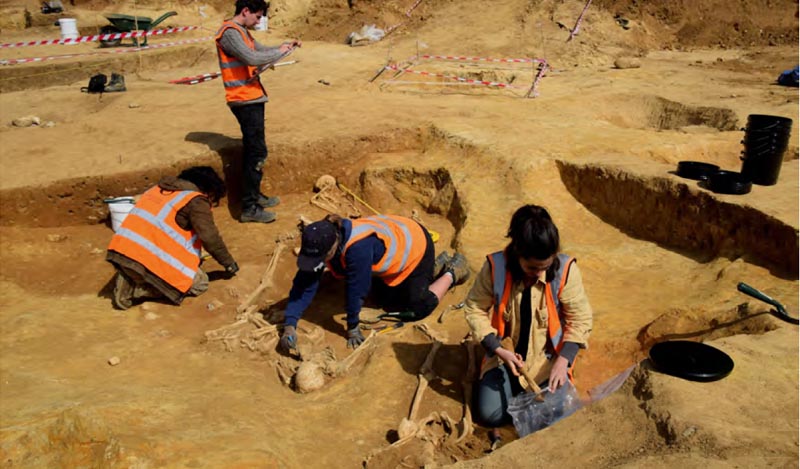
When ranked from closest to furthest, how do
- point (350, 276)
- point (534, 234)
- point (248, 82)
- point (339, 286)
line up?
point (534, 234)
point (350, 276)
point (339, 286)
point (248, 82)

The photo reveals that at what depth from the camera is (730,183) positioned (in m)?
5.41

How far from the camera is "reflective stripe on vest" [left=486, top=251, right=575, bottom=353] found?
131 inches

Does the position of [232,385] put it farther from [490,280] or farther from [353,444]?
[490,280]

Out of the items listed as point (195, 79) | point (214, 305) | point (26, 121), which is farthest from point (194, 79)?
point (214, 305)

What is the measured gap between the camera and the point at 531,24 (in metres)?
12.8

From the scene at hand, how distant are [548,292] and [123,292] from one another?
3.63 metres

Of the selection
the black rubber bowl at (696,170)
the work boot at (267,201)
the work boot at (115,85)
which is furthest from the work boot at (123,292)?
the work boot at (115,85)

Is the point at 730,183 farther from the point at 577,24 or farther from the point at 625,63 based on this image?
the point at 577,24

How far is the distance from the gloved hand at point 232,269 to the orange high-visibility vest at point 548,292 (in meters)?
2.82

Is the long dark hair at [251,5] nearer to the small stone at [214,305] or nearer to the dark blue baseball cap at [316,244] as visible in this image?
the small stone at [214,305]

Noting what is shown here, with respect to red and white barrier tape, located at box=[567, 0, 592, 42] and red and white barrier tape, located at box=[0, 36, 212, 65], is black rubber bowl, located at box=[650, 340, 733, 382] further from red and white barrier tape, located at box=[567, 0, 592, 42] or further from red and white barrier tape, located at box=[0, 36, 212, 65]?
red and white barrier tape, located at box=[0, 36, 212, 65]

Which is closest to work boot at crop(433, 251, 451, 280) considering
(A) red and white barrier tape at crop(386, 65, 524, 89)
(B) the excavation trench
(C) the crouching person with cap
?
(C) the crouching person with cap

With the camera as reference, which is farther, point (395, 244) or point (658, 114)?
point (658, 114)

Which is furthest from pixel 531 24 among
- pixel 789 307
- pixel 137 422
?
pixel 137 422
